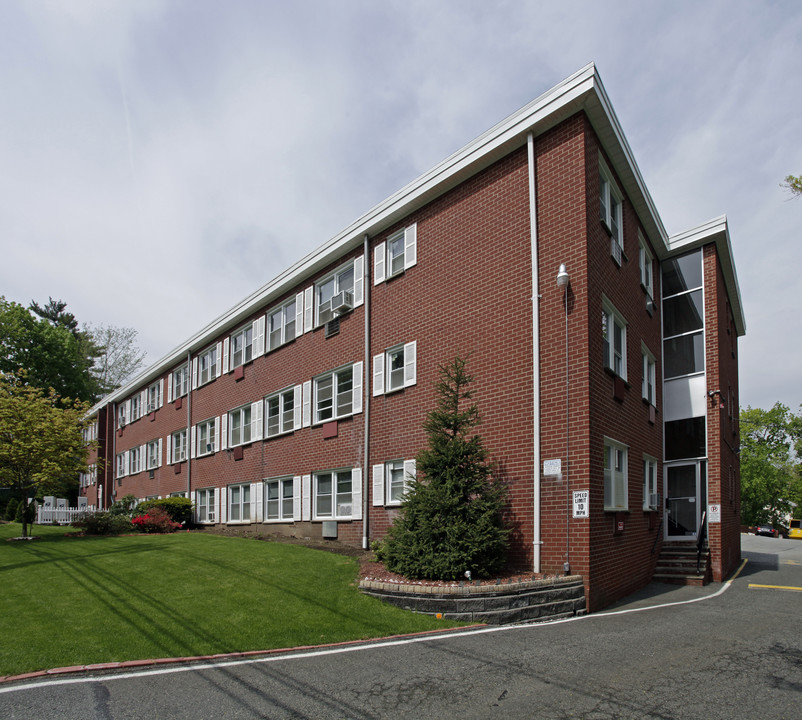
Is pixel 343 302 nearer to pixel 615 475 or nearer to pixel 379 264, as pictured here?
pixel 379 264

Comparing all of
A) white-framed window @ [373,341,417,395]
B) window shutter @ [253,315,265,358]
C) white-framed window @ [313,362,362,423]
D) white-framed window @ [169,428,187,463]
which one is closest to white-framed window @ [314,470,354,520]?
white-framed window @ [313,362,362,423]

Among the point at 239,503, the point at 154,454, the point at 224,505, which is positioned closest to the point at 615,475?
the point at 239,503

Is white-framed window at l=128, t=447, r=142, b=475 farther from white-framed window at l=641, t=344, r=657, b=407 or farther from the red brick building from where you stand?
white-framed window at l=641, t=344, r=657, b=407

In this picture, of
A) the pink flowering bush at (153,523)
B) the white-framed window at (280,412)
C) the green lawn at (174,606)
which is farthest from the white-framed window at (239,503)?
the green lawn at (174,606)

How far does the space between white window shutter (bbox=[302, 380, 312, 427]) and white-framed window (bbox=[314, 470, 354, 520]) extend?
1.64m

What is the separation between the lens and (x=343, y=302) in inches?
706

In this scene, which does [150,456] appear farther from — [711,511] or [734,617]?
[734,617]

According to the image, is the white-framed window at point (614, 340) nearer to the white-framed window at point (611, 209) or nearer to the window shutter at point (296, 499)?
the white-framed window at point (611, 209)

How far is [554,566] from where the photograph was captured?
→ 36.9 feet

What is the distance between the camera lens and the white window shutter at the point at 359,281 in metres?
17.5

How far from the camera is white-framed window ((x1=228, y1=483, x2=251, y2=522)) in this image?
72.8ft

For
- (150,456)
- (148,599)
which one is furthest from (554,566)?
(150,456)

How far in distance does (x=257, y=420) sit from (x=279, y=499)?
3006mm

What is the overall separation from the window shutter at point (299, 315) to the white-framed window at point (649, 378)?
998 cm
